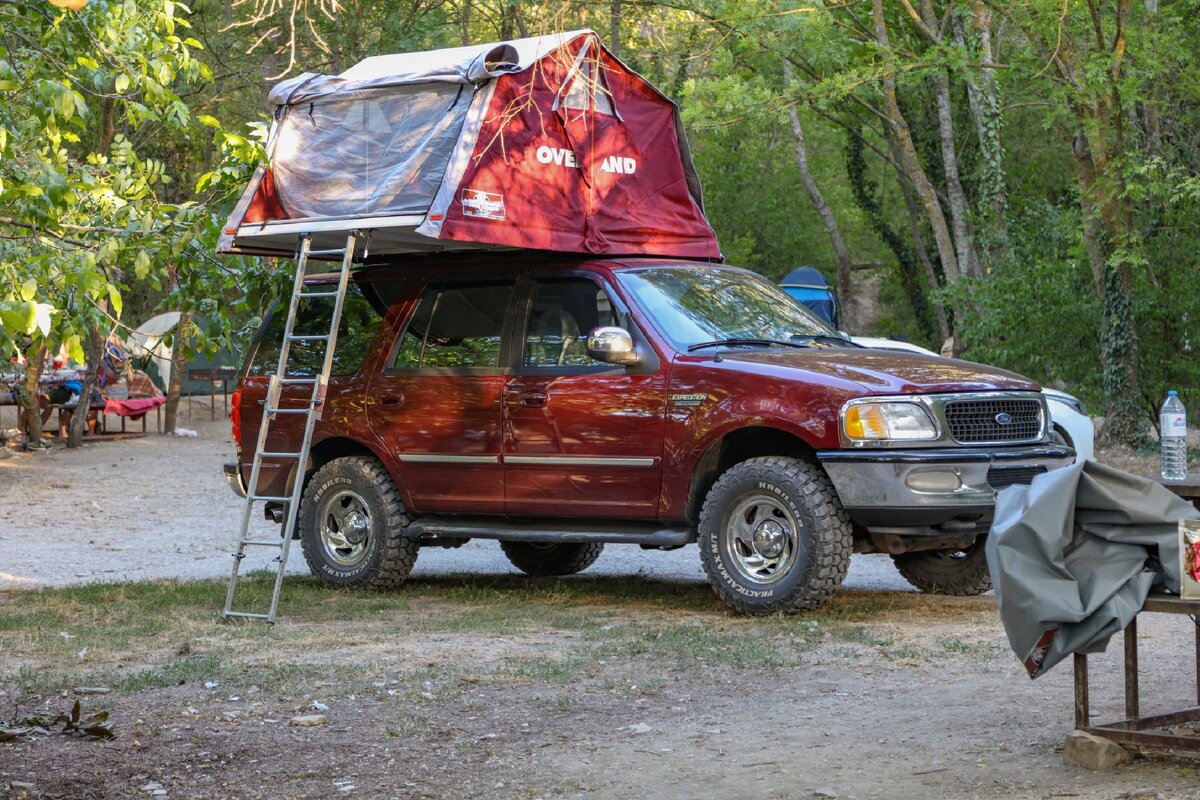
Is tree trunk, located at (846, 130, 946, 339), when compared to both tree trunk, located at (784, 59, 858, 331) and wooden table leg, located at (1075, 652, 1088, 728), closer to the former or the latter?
tree trunk, located at (784, 59, 858, 331)

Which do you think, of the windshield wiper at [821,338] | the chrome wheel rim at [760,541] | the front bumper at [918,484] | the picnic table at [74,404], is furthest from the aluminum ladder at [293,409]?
the picnic table at [74,404]

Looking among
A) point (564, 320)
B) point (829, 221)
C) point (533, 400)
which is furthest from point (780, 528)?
point (829, 221)

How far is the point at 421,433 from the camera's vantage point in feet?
32.2

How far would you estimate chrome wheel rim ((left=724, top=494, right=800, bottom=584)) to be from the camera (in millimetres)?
8453

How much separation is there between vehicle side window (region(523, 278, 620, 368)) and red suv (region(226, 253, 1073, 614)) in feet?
0.04

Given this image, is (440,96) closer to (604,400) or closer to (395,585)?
(604,400)

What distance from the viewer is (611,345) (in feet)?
28.6

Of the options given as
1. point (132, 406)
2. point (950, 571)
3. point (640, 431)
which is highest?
point (132, 406)

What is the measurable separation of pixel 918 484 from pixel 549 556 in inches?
153

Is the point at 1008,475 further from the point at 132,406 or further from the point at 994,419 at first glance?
the point at 132,406

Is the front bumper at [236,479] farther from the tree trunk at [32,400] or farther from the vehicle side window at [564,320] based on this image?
the tree trunk at [32,400]

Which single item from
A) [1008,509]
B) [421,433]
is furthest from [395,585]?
[1008,509]

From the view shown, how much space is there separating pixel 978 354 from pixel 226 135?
40.2 ft

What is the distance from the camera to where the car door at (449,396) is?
31.4 feet
